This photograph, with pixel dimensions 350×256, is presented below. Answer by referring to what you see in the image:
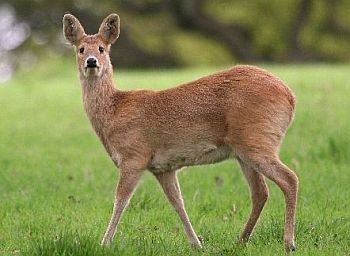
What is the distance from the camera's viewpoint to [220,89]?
20.6 feet

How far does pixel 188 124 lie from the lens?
6277mm

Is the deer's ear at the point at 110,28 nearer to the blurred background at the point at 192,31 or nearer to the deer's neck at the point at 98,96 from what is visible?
the deer's neck at the point at 98,96

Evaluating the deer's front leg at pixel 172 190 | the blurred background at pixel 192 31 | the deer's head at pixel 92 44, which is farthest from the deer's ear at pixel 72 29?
the blurred background at pixel 192 31

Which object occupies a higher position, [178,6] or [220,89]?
[220,89]

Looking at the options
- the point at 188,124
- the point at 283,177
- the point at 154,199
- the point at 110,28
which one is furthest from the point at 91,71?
the point at 154,199

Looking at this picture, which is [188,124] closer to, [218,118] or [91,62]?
[218,118]

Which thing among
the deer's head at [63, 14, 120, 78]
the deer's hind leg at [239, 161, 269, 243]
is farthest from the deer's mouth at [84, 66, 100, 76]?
the deer's hind leg at [239, 161, 269, 243]

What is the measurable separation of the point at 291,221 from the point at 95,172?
3890 millimetres

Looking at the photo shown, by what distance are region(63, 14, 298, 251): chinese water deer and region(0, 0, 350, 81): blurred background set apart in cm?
2715

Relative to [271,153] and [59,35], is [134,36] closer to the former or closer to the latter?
[59,35]

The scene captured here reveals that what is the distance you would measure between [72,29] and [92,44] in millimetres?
265

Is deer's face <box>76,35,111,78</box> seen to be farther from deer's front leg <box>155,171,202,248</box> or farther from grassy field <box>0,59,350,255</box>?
grassy field <box>0,59,350,255</box>

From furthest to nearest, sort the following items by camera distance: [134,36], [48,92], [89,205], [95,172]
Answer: [134,36] → [48,92] → [95,172] → [89,205]

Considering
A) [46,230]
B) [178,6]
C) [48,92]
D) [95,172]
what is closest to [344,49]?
[178,6]
